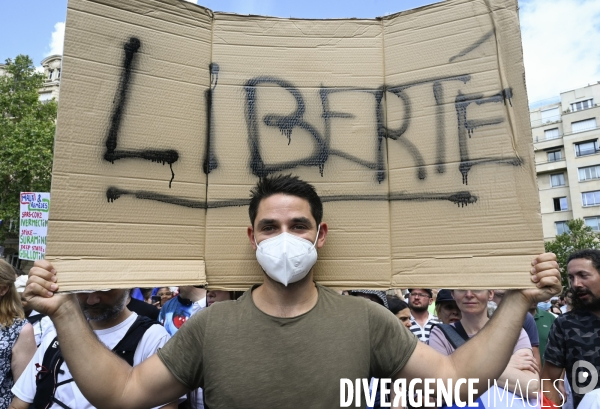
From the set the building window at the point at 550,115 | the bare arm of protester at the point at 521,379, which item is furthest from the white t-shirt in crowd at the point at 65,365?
the building window at the point at 550,115

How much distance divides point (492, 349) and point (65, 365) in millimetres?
2095

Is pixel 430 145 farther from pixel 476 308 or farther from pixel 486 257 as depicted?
pixel 476 308

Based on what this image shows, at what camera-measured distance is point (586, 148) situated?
4350 centimetres

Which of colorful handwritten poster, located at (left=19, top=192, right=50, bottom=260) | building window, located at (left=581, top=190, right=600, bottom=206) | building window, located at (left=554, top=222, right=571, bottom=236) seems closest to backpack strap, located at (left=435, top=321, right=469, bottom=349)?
colorful handwritten poster, located at (left=19, top=192, right=50, bottom=260)

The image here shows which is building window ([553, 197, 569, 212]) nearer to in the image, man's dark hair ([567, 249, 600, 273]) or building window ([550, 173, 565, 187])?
building window ([550, 173, 565, 187])

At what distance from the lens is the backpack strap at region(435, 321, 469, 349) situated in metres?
2.95

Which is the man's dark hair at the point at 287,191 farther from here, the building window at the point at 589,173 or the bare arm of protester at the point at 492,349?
the building window at the point at 589,173

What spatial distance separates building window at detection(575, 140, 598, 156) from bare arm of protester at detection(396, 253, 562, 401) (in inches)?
1966

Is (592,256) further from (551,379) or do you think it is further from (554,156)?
(554,156)

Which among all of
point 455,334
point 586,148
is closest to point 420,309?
point 455,334

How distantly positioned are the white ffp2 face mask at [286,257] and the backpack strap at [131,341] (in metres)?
1.00

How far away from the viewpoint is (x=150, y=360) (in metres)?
1.78

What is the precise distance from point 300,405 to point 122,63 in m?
1.66

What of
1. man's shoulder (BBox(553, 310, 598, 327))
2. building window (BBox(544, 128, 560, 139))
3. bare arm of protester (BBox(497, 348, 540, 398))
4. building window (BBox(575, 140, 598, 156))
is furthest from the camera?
building window (BBox(544, 128, 560, 139))
